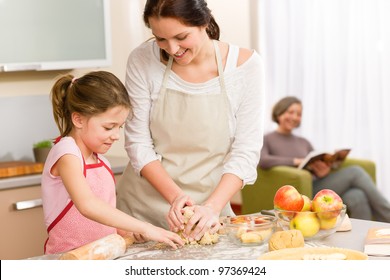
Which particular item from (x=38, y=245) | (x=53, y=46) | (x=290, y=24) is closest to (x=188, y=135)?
(x=38, y=245)

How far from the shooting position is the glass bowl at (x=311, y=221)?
1.99 metres

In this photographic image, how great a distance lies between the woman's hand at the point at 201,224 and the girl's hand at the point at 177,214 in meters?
0.03

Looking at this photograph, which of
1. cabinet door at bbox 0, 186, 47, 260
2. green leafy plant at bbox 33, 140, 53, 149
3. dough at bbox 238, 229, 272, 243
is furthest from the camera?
green leafy plant at bbox 33, 140, 53, 149

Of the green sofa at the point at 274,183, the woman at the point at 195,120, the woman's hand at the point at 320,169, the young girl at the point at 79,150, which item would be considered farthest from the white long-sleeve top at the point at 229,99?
the woman's hand at the point at 320,169

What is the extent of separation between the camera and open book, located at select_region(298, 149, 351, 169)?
508cm

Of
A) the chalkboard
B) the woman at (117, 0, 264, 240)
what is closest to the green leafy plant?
the chalkboard

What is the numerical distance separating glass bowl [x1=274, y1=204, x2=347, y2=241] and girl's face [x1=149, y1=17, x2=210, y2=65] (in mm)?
532

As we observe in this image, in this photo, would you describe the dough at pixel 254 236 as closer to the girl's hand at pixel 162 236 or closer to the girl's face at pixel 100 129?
the girl's hand at pixel 162 236

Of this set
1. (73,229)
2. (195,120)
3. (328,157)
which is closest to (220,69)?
(195,120)

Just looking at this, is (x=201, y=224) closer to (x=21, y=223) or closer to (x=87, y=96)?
(x=87, y=96)

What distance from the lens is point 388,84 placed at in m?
5.24

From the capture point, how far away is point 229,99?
2.40 meters

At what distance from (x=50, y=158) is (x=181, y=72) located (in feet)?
1.78

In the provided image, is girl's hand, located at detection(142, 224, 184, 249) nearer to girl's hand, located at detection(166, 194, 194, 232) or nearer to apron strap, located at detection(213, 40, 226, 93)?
girl's hand, located at detection(166, 194, 194, 232)
